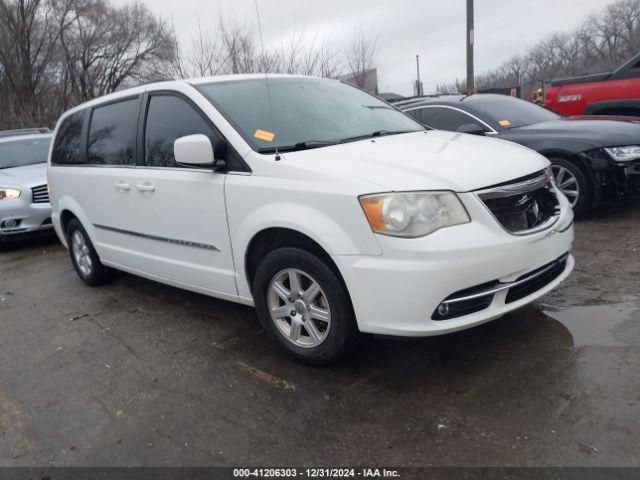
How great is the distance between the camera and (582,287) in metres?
4.13

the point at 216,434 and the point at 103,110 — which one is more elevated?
the point at 103,110

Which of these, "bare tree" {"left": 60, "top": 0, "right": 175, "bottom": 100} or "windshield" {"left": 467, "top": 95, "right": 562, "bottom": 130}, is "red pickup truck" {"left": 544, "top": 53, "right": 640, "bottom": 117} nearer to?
"windshield" {"left": 467, "top": 95, "right": 562, "bottom": 130}

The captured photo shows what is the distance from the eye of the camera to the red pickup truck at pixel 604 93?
830 cm

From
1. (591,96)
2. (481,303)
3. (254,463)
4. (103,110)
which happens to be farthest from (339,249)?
(591,96)

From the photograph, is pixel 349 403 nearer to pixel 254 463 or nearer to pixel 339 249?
pixel 254 463

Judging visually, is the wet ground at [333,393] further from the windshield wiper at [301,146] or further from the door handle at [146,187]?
the windshield wiper at [301,146]

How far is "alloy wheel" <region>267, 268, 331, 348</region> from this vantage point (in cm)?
310

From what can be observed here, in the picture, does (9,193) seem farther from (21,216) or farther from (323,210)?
(323,210)

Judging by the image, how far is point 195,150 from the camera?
3314 millimetres

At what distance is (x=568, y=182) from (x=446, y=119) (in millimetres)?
1709

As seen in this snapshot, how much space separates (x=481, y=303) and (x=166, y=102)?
264 cm

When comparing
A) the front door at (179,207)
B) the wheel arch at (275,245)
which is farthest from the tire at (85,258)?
the wheel arch at (275,245)

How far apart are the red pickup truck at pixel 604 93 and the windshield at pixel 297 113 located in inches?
220

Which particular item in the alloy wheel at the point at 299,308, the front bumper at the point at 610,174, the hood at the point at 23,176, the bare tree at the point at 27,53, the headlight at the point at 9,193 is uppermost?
the bare tree at the point at 27,53
